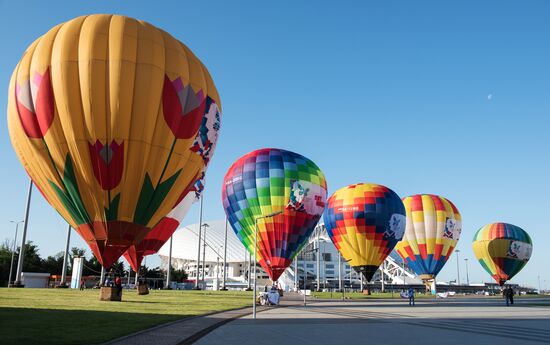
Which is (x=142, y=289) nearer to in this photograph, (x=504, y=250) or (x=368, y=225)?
(x=368, y=225)

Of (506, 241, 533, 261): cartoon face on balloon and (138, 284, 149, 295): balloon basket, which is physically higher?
(506, 241, 533, 261): cartoon face on balloon

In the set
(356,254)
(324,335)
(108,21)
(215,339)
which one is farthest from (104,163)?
(356,254)

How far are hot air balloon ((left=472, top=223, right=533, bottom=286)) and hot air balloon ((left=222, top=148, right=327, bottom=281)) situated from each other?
43.9 meters

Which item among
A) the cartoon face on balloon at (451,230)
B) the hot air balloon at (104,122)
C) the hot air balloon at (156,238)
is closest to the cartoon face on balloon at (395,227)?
the cartoon face on balloon at (451,230)

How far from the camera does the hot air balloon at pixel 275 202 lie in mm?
46594

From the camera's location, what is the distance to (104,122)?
25.8 m

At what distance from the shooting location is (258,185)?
158ft

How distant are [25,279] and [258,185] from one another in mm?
41345

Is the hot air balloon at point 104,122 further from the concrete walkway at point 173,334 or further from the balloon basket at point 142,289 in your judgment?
the balloon basket at point 142,289

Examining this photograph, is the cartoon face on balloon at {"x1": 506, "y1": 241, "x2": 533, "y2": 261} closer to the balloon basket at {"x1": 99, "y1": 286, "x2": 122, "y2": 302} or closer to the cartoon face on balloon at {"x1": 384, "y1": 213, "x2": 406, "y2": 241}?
the cartoon face on balloon at {"x1": 384, "y1": 213, "x2": 406, "y2": 241}

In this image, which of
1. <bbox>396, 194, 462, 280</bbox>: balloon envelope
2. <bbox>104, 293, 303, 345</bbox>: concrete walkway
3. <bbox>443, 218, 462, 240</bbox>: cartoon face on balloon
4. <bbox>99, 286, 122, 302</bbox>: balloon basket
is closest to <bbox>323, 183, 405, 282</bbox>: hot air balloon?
<bbox>396, 194, 462, 280</bbox>: balloon envelope

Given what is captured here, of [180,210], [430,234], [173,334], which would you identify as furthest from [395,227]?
[173,334]

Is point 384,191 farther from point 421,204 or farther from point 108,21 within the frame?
point 108,21

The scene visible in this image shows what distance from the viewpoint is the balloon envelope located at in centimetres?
6625
